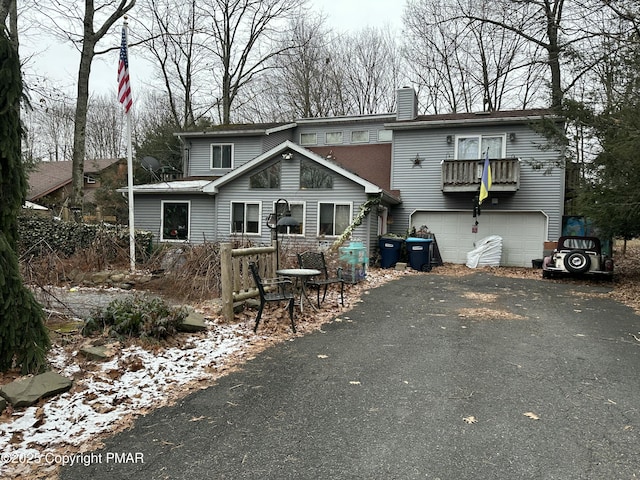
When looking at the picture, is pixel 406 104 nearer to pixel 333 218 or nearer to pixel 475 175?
pixel 475 175

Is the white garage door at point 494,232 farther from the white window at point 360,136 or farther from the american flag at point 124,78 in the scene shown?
the american flag at point 124,78

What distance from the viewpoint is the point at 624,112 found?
345 inches

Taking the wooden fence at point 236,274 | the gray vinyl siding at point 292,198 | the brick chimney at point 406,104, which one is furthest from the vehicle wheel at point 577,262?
the wooden fence at point 236,274

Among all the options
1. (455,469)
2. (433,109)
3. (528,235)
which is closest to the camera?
(455,469)

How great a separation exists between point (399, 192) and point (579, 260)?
7.49m

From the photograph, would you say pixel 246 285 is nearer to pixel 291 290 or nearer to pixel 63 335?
pixel 291 290

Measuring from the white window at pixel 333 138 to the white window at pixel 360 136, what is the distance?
2.13 ft

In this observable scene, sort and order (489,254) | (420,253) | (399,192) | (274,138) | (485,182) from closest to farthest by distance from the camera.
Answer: (420,253)
(485,182)
(489,254)
(399,192)
(274,138)

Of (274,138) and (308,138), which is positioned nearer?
(274,138)

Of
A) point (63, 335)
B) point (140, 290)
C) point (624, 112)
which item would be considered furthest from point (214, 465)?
point (624, 112)

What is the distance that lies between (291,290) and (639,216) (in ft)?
31.8

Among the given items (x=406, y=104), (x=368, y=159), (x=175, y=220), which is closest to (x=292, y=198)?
(x=368, y=159)

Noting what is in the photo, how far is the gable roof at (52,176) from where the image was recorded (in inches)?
A: 1219

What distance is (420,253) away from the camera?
1435cm
